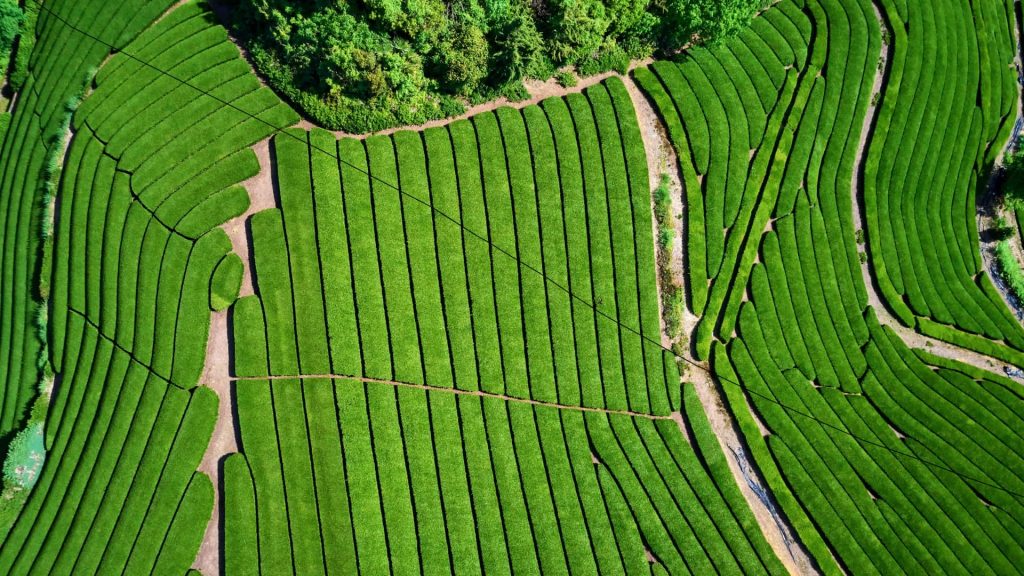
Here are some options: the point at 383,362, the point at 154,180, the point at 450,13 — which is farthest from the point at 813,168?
the point at 154,180

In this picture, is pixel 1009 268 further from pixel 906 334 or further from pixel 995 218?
pixel 906 334

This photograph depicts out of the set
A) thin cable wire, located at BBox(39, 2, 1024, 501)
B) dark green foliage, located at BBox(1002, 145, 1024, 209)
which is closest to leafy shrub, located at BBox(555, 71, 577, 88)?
thin cable wire, located at BBox(39, 2, 1024, 501)

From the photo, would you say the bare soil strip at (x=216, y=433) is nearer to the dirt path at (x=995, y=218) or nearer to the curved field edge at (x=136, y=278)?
the curved field edge at (x=136, y=278)

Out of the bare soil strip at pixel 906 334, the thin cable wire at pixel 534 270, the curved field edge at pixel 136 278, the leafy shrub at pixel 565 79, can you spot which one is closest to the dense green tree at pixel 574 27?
the leafy shrub at pixel 565 79

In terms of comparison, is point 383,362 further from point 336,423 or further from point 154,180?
point 154,180

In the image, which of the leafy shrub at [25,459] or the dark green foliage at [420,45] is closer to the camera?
the leafy shrub at [25,459]
